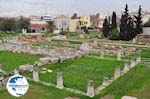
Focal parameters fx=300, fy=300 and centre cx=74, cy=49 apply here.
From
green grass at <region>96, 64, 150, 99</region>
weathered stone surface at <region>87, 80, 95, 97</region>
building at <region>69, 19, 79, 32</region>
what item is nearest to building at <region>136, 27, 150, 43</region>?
green grass at <region>96, 64, 150, 99</region>

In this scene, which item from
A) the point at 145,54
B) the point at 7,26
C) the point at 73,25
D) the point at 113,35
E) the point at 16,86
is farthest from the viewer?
the point at 73,25

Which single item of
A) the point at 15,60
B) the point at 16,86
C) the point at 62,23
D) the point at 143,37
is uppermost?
the point at 62,23

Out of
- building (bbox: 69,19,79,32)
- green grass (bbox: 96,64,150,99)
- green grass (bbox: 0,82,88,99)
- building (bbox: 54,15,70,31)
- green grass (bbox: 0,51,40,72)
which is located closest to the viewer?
green grass (bbox: 0,82,88,99)

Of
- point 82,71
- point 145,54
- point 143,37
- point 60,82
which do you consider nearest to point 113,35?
point 143,37

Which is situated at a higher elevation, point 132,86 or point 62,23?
point 62,23

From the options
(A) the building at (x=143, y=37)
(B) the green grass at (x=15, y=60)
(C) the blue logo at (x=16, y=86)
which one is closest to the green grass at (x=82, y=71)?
(B) the green grass at (x=15, y=60)

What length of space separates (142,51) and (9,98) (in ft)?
100

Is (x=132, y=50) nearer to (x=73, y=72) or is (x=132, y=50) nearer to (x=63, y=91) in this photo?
(x=73, y=72)

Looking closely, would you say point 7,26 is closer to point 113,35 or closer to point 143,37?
point 113,35

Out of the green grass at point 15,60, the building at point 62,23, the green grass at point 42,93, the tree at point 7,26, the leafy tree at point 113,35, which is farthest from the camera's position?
the building at point 62,23

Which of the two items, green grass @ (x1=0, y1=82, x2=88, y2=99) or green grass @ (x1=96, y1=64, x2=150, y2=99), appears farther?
green grass @ (x1=96, y1=64, x2=150, y2=99)

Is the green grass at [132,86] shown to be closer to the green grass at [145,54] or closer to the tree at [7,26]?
the green grass at [145,54]

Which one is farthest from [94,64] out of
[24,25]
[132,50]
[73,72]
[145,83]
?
[24,25]

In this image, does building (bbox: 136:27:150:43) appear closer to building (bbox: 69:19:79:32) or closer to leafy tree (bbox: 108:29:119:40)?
leafy tree (bbox: 108:29:119:40)
